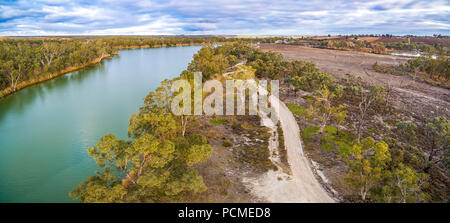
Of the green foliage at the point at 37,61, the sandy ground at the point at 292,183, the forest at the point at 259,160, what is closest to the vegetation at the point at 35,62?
the green foliage at the point at 37,61

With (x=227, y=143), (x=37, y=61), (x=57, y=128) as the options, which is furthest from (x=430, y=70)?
(x=37, y=61)

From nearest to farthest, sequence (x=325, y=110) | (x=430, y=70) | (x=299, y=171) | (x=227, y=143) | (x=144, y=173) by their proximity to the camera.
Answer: (x=144, y=173)
(x=299, y=171)
(x=227, y=143)
(x=325, y=110)
(x=430, y=70)

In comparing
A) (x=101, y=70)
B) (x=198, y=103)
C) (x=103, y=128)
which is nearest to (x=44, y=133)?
(x=103, y=128)

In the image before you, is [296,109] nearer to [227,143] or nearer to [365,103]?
[365,103]

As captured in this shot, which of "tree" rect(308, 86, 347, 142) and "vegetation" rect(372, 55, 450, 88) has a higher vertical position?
"vegetation" rect(372, 55, 450, 88)

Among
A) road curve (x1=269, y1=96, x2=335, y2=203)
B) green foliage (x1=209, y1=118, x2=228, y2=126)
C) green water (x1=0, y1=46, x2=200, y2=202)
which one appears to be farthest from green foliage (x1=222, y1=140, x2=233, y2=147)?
green water (x1=0, y1=46, x2=200, y2=202)

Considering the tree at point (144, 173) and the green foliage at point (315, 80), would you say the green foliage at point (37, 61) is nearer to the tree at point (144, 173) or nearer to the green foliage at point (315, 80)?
the green foliage at point (315, 80)

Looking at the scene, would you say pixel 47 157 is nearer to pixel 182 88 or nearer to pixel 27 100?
pixel 182 88

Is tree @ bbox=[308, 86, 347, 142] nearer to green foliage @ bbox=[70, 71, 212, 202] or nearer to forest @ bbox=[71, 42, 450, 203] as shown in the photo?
forest @ bbox=[71, 42, 450, 203]

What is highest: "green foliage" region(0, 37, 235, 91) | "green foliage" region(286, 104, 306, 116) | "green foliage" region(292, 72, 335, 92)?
"green foliage" region(0, 37, 235, 91)
